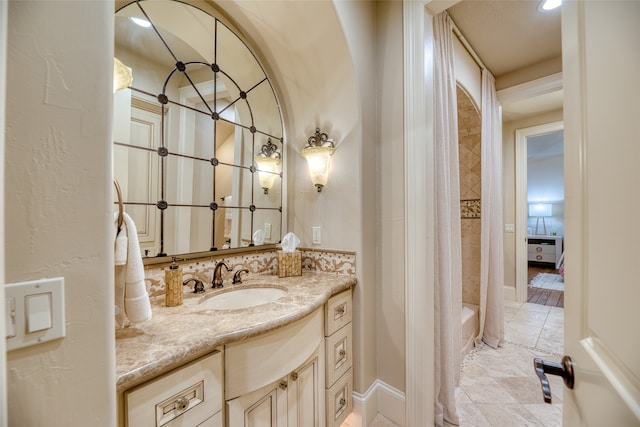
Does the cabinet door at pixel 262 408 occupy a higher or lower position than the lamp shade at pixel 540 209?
lower

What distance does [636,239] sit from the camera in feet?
1.16

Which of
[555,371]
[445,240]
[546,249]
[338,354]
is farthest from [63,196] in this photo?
[546,249]

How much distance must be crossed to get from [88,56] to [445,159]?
5.66 ft

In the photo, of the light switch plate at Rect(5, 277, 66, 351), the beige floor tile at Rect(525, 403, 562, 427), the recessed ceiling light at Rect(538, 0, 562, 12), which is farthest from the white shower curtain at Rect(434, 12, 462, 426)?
the light switch plate at Rect(5, 277, 66, 351)

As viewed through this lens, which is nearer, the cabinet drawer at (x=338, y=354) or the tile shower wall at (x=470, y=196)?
the cabinet drawer at (x=338, y=354)

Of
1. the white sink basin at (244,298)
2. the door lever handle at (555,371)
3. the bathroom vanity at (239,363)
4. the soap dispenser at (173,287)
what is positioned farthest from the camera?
the white sink basin at (244,298)

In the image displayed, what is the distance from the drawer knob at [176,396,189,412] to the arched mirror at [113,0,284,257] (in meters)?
0.68

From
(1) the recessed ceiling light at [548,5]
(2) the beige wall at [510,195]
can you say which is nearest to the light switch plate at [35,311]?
(1) the recessed ceiling light at [548,5]

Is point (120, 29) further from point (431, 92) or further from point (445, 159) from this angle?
point (445, 159)

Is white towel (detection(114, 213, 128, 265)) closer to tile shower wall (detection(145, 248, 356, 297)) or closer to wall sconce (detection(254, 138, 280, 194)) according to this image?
tile shower wall (detection(145, 248, 356, 297))

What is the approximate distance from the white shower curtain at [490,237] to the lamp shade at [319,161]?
1676 mm

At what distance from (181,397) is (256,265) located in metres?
0.92

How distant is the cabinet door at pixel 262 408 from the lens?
0.86m

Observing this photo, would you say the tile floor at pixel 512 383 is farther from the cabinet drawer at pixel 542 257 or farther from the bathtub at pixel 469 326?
the cabinet drawer at pixel 542 257
